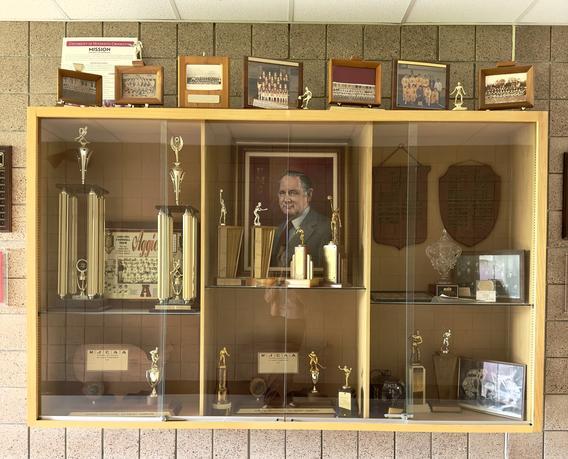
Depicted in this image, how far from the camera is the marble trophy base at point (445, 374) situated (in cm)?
200

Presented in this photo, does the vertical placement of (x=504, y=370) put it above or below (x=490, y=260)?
below

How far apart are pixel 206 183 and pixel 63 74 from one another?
656mm

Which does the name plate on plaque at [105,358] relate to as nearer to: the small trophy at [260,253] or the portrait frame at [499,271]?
the small trophy at [260,253]

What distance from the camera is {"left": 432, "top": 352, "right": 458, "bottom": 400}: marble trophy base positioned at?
200 cm

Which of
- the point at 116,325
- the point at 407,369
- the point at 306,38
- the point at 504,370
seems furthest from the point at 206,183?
the point at 504,370

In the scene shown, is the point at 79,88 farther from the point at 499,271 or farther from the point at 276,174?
the point at 499,271

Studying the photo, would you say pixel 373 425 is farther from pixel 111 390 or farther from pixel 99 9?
pixel 99 9

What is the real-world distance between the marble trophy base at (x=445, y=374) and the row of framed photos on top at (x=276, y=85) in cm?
95

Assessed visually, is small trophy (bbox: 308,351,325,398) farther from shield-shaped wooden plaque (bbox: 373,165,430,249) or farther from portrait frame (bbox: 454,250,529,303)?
portrait frame (bbox: 454,250,529,303)

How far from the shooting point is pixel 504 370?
1.97 meters

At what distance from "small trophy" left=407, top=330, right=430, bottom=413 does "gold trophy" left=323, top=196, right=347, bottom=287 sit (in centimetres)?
36

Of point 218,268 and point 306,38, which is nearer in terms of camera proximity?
point 218,268

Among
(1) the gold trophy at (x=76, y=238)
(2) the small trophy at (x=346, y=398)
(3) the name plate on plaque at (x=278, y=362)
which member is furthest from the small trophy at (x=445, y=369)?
(1) the gold trophy at (x=76, y=238)

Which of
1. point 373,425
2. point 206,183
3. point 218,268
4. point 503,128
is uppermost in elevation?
point 503,128
